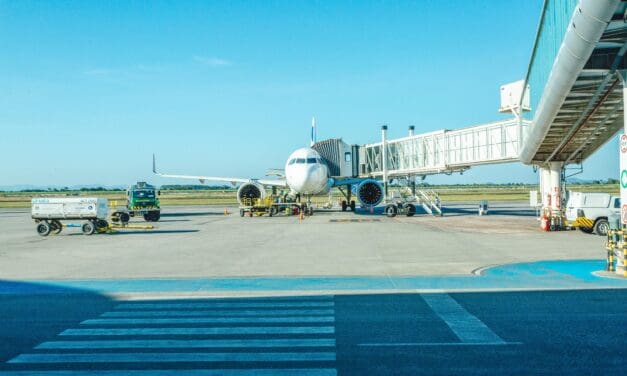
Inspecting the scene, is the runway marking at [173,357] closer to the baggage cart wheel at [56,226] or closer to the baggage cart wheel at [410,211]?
the baggage cart wheel at [56,226]

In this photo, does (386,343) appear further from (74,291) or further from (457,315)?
(74,291)

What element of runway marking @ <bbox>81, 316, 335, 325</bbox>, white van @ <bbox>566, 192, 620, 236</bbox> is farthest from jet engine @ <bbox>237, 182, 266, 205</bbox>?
runway marking @ <bbox>81, 316, 335, 325</bbox>

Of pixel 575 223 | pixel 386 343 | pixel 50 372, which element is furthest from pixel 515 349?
pixel 575 223

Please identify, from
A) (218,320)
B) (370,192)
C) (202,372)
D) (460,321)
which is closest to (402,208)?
(370,192)

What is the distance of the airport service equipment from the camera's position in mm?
30266

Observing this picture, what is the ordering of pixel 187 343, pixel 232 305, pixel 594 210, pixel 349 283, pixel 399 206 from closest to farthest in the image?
pixel 187 343 < pixel 232 305 < pixel 349 283 < pixel 594 210 < pixel 399 206

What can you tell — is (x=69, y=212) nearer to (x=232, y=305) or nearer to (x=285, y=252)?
(x=285, y=252)

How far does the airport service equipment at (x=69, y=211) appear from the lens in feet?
99.3

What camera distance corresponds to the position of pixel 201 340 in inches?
355

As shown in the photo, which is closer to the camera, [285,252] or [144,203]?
[285,252]

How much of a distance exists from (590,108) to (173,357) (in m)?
16.4

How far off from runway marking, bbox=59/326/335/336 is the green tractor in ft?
113

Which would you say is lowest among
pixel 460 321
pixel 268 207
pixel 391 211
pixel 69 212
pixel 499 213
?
pixel 460 321

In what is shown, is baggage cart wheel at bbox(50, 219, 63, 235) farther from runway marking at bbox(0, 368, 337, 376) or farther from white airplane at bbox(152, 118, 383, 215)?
runway marking at bbox(0, 368, 337, 376)
